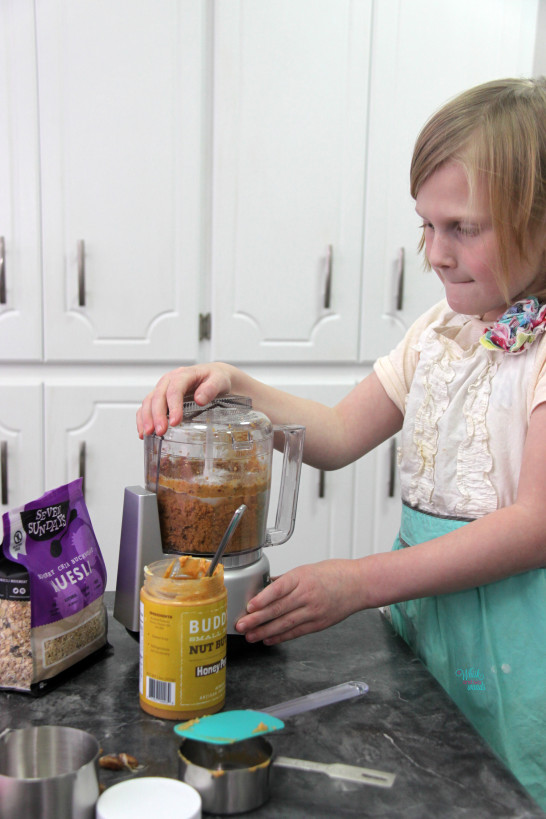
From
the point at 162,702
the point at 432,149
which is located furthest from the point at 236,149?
the point at 162,702

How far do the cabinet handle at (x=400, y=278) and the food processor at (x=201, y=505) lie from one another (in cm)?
130

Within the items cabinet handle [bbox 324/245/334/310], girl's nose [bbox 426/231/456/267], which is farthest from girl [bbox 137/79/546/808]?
cabinet handle [bbox 324/245/334/310]

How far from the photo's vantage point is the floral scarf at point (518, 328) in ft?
2.83

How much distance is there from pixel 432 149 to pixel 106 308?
1.23m

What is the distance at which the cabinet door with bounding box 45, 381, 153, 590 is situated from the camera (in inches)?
76.9

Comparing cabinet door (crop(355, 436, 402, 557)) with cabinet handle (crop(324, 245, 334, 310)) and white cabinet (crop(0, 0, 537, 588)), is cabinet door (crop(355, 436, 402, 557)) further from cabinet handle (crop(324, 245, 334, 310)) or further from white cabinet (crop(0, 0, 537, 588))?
cabinet handle (crop(324, 245, 334, 310))

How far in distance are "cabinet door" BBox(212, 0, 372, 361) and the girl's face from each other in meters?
1.12

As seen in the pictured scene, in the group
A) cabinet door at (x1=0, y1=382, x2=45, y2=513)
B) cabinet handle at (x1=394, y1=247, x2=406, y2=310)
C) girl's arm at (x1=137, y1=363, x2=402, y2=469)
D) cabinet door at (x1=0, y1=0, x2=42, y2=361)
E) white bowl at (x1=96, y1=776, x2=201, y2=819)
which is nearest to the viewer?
white bowl at (x1=96, y1=776, x2=201, y2=819)

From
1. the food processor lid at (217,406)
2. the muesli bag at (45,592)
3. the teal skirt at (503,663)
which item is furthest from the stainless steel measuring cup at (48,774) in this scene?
the teal skirt at (503,663)

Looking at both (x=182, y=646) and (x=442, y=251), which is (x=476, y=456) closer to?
(x=442, y=251)

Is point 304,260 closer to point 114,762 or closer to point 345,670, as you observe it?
point 345,670

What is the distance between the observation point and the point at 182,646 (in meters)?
Result: 0.63

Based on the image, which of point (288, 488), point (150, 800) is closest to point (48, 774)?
point (150, 800)

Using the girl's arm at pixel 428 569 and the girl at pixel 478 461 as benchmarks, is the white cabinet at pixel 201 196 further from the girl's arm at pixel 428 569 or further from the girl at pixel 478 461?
the girl's arm at pixel 428 569
